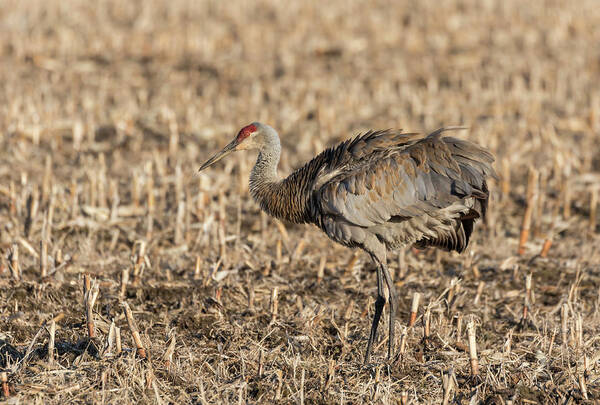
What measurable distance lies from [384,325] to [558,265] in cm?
194

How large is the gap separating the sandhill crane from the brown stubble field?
0.51 metres

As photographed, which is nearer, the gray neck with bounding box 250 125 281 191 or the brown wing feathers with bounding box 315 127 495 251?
Answer: the brown wing feathers with bounding box 315 127 495 251

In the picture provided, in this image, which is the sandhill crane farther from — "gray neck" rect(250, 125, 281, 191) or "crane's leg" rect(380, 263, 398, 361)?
"gray neck" rect(250, 125, 281, 191)

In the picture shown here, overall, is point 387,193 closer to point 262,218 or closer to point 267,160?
point 267,160

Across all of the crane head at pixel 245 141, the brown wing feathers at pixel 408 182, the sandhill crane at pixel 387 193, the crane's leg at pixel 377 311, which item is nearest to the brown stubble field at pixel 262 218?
the crane's leg at pixel 377 311

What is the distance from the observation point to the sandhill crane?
209 inches

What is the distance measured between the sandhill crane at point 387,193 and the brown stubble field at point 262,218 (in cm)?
51

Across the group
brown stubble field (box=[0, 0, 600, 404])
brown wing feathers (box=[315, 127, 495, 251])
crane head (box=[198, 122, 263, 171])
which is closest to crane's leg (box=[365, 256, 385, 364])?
brown stubble field (box=[0, 0, 600, 404])

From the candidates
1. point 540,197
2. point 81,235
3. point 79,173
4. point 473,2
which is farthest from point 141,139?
point 473,2

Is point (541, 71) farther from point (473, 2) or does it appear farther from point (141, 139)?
point (141, 139)

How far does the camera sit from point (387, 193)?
17.5ft

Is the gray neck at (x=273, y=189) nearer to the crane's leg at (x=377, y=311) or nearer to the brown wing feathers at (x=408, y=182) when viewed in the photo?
the brown wing feathers at (x=408, y=182)

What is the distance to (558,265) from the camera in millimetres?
6816

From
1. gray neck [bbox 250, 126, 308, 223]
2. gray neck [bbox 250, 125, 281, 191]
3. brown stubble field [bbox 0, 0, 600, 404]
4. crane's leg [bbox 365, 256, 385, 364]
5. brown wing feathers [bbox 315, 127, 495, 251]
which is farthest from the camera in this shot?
gray neck [bbox 250, 125, 281, 191]
